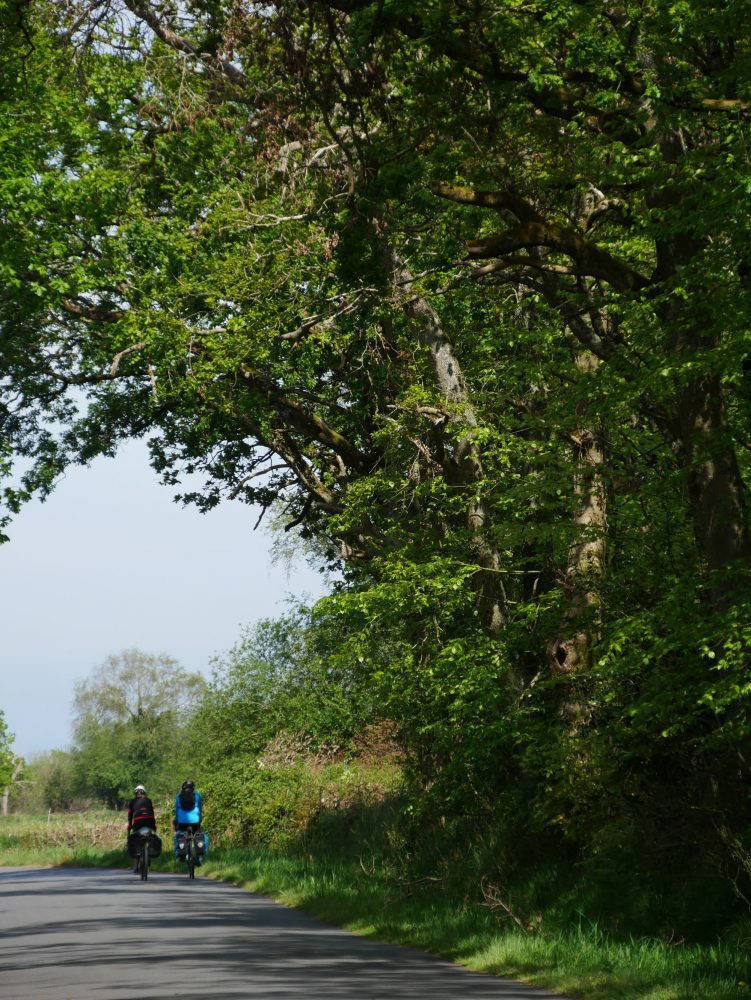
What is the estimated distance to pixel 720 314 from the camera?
41.4ft

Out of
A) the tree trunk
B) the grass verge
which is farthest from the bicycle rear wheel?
the tree trunk

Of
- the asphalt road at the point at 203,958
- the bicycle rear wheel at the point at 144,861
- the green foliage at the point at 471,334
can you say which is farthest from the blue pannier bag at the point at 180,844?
the asphalt road at the point at 203,958

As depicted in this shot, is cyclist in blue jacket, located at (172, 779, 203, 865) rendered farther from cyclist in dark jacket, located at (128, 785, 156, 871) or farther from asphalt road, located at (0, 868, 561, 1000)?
asphalt road, located at (0, 868, 561, 1000)

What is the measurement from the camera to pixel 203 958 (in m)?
13.4

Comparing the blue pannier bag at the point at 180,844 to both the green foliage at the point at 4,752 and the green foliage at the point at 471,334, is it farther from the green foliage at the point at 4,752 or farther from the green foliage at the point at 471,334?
the green foliage at the point at 4,752

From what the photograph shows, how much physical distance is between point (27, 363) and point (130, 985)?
21149 millimetres

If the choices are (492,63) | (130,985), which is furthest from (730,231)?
(130,985)

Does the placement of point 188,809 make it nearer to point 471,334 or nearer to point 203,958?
point 471,334

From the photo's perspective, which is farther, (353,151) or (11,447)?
(11,447)

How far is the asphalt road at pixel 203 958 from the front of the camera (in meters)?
10.8

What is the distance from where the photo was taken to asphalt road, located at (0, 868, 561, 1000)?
35.4ft

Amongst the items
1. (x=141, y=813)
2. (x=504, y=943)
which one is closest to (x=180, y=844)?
(x=141, y=813)

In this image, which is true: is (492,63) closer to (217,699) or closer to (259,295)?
(259,295)

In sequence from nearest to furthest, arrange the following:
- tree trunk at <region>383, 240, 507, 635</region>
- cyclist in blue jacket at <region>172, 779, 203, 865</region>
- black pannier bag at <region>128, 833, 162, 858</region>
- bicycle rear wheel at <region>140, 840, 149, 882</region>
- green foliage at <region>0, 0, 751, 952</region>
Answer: green foliage at <region>0, 0, 751, 952</region> → tree trunk at <region>383, 240, 507, 635</region> → bicycle rear wheel at <region>140, 840, 149, 882</region> → black pannier bag at <region>128, 833, 162, 858</region> → cyclist in blue jacket at <region>172, 779, 203, 865</region>
